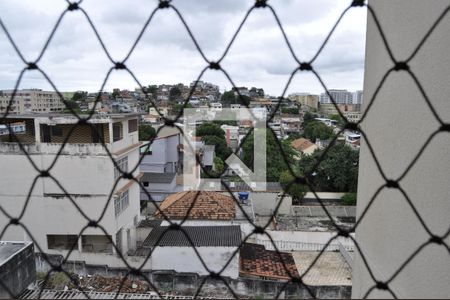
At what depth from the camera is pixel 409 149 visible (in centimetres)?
76

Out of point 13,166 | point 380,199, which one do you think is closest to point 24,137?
point 13,166

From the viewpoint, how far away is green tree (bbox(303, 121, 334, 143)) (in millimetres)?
14492

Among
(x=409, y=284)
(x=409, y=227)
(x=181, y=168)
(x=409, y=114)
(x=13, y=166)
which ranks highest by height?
(x=409, y=114)

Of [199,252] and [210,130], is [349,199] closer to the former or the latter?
[210,130]

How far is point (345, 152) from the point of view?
32.0 feet

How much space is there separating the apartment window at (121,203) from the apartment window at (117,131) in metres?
0.79

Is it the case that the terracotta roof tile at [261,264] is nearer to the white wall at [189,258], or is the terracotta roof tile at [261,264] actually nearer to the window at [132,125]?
the white wall at [189,258]

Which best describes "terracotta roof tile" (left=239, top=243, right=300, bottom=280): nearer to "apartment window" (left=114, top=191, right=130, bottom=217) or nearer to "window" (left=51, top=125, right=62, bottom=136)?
"apartment window" (left=114, top=191, right=130, bottom=217)

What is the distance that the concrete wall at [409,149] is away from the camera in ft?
2.39

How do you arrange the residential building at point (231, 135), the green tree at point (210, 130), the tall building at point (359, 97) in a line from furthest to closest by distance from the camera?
the residential building at point (231, 135) → the green tree at point (210, 130) → the tall building at point (359, 97)

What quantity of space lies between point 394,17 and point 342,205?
8.84 metres

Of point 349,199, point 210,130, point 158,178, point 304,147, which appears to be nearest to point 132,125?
point 158,178

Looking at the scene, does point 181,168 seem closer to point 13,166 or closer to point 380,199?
point 13,166

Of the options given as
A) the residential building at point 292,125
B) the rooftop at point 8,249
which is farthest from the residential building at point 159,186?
the residential building at point 292,125
